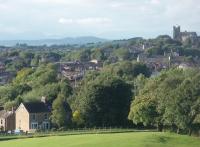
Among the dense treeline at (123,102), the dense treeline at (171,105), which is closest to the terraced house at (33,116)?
the dense treeline at (123,102)

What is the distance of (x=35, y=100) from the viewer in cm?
8081

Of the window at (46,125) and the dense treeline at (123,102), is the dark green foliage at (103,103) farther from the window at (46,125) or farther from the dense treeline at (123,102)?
the window at (46,125)

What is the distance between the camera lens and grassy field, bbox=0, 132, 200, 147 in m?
50.2

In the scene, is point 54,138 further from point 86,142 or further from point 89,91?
point 89,91

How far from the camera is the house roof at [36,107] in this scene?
7808cm

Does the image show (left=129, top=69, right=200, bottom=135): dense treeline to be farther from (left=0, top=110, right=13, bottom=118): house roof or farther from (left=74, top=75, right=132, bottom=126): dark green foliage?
(left=0, top=110, right=13, bottom=118): house roof

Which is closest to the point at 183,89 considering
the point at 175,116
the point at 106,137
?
the point at 175,116

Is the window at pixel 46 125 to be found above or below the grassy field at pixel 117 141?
below

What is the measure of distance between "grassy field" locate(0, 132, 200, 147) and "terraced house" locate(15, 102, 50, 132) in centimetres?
2055

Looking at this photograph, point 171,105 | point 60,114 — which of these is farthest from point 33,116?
point 171,105

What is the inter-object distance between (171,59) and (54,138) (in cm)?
14586

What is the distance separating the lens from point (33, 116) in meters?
78.4

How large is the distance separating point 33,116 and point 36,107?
1.24 metres

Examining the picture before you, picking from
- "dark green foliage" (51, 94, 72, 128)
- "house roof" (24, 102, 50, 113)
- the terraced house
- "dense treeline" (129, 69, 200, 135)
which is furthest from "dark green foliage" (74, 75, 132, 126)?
the terraced house
